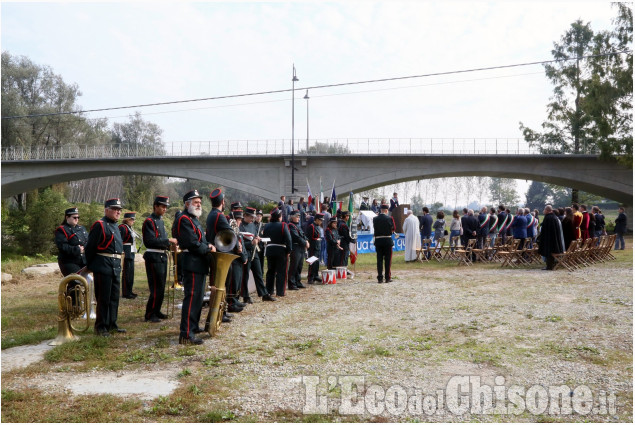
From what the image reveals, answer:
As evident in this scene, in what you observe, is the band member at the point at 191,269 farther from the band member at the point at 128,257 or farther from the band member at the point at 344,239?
the band member at the point at 344,239

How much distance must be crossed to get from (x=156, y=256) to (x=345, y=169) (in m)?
32.6

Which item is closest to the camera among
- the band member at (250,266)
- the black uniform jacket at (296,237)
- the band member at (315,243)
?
the band member at (250,266)

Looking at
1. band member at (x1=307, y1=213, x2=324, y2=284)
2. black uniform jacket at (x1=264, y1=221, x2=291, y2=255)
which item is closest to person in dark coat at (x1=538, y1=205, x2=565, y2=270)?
band member at (x1=307, y1=213, x2=324, y2=284)

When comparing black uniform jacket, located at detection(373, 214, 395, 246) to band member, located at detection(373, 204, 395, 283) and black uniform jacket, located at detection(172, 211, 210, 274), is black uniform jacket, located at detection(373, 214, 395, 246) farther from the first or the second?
black uniform jacket, located at detection(172, 211, 210, 274)

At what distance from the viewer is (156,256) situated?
897cm

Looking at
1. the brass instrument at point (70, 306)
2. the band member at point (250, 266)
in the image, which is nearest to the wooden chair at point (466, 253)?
the band member at point (250, 266)

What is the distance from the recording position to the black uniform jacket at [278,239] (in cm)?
1106

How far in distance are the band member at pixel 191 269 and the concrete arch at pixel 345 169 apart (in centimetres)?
3286

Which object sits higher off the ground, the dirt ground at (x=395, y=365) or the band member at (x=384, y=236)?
the band member at (x=384, y=236)

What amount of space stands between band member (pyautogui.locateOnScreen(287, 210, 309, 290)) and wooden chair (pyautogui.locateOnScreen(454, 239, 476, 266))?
21.4ft

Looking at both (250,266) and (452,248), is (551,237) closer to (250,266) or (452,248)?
(452,248)

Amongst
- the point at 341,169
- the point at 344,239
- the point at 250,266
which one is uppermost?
the point at 341,169

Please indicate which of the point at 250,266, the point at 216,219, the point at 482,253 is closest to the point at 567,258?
the point at 482,253

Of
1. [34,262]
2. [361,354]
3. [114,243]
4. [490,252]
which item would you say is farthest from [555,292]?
[34,262]
